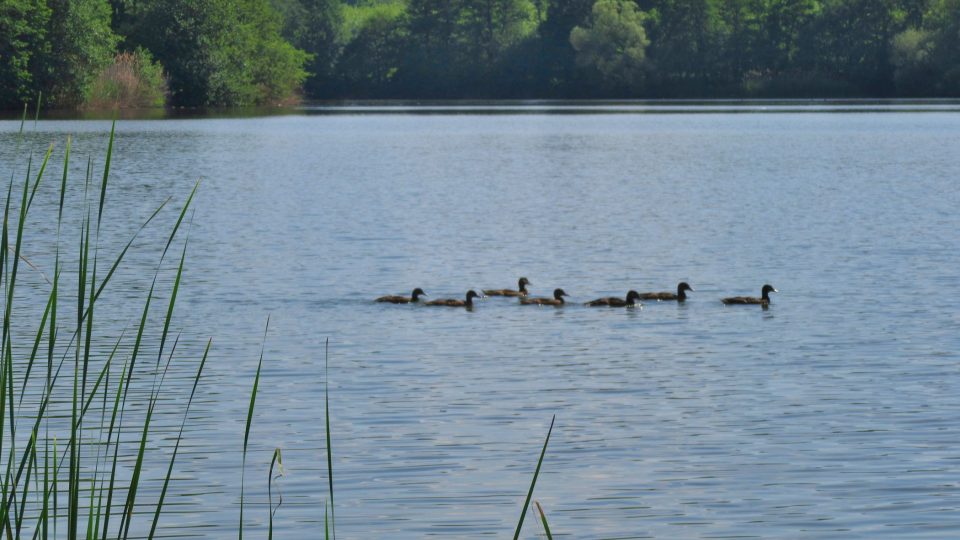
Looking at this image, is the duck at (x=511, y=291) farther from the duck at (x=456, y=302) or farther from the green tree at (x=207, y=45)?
the green tree at (x=207, y=45)

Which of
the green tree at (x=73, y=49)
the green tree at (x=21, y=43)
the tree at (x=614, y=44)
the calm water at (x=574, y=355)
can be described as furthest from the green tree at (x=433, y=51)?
the calm water at (x=574, y=355)

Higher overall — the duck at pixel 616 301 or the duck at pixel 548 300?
the duck at pixel 616 301

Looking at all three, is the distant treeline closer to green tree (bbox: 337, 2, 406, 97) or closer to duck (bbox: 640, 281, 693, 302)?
green tree (bbox: 337, 2, 406, 97)

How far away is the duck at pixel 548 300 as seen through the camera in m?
19.5

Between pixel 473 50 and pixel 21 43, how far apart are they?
6533cm

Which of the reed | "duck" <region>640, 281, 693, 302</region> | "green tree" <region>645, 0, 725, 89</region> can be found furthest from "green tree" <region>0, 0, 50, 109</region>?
"duck" <region>640, 281, 693, 302</region>

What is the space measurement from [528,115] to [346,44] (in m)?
44.4

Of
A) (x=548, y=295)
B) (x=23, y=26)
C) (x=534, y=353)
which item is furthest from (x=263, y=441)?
(x=23, y=26)

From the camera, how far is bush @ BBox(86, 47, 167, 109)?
86.8m

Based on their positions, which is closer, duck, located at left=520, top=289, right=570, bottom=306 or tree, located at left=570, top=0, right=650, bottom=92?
duck, located at left=520, top=289, right=570, bottom=306

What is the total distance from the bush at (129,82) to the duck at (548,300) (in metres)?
68.1

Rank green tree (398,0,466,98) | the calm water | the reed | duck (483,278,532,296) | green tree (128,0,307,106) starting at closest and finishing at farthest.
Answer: the reed → the calm water → duck (483,278,532,296) → green tree (128,0,307,106) → green tree (398,0,466,98)

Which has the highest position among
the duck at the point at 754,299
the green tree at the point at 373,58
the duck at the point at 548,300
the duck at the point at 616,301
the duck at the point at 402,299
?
the green tree at the point at 373,58

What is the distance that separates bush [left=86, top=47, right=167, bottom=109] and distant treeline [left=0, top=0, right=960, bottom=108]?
0.12 meters
